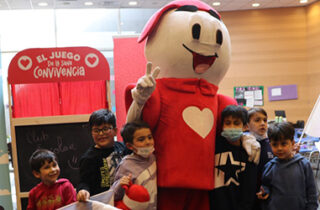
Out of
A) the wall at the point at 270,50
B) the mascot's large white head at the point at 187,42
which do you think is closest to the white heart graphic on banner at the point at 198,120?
the mascot's large white head at the point at 187,42

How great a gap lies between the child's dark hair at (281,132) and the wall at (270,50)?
21.8 ft

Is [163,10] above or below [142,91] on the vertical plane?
above

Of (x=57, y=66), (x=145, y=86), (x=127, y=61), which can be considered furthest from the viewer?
(x=127, y=61)

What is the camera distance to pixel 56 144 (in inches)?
124

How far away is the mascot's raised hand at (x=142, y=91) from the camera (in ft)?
6.00

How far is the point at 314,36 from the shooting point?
8539 mm

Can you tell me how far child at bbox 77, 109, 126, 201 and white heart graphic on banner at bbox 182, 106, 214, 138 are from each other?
1.69 feet

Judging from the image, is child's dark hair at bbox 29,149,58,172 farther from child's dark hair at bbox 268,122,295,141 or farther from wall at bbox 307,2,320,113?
wall at bbox 307,2,320,113

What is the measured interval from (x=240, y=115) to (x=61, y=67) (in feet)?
5.95

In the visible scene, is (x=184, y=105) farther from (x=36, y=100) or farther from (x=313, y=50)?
(x=313, y=50)

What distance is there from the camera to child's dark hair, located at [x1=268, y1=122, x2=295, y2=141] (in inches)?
84.0

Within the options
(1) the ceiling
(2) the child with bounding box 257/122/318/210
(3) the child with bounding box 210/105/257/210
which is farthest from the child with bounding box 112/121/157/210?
(1) the ceiling

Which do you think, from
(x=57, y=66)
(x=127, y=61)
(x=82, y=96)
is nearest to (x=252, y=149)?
(x=82, y=96)

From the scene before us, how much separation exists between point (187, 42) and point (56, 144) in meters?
1.75
